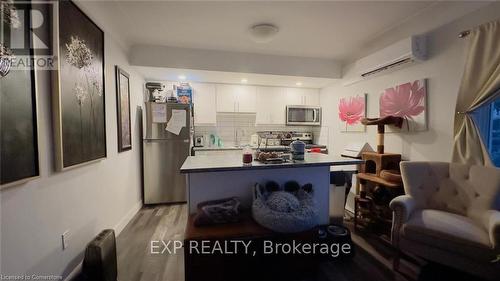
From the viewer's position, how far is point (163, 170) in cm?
321

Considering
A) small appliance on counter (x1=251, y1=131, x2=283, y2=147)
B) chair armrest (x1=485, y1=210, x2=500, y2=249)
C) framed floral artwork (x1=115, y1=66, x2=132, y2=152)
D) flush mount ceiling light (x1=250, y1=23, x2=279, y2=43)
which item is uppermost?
flush mount ceiling light (x1=250, y1=23, x2=279, y2=43)

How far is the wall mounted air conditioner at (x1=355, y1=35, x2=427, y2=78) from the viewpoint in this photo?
2158 millimetres

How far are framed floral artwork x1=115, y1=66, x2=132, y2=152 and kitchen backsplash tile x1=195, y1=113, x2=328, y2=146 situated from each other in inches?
58.1

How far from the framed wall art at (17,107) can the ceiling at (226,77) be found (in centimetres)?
203

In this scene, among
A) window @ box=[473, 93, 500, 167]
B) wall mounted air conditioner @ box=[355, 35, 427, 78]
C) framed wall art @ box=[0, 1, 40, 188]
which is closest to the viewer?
framed wall art @ box=[0, 1, 40, 188]

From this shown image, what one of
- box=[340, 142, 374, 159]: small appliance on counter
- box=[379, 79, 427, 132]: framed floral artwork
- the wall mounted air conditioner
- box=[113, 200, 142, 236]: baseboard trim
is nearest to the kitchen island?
box=[379, 79, 427, 132]: framed floral artwork

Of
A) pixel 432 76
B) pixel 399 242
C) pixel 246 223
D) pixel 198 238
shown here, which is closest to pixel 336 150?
pixel 432 76

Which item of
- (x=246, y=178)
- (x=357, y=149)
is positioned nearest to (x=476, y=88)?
(x=357, y=149)

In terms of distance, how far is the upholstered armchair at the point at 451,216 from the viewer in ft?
4.50

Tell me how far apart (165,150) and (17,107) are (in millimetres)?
2226

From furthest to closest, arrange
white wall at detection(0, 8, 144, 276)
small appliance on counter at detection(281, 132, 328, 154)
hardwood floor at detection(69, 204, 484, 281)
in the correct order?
1. small appliance on counter at detection(281, 132, 328, 154)
2. hardwood floor at detection(69, 204, 484, 281)
3. white wall at detection(0, 8, 144, 276)

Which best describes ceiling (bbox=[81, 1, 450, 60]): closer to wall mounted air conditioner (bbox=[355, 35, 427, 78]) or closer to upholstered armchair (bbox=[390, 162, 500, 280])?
wall mounted air conditioner (bbox=[355, 35, 427, 78])

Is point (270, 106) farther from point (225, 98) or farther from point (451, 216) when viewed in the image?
Result: point (451, 216)

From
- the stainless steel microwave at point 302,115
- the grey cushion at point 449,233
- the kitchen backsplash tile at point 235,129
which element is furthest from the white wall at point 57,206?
the stainless steel microwave at point 302,115
